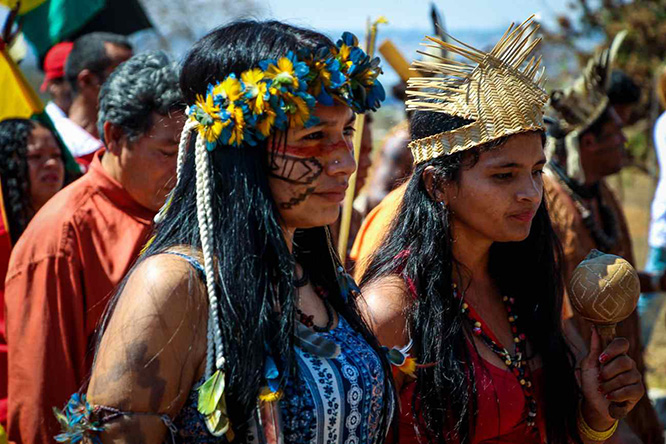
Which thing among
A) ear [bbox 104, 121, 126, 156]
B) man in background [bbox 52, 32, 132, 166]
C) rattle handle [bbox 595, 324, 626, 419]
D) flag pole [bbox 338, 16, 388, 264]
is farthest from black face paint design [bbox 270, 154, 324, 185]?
man in background [bbox 52, 32, 132, 166]

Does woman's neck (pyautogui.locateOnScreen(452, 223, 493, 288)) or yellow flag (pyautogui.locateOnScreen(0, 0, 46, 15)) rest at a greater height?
yellow flag (pyautogui.locateOnScreen(0, 0, 46, 15))

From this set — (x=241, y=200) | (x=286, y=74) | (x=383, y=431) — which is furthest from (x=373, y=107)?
(x=383, y=431)

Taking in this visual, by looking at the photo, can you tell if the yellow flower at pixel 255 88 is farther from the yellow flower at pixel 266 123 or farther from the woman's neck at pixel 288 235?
the woman's neck at pixel 288 235

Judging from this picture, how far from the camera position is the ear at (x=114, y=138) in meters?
3.18

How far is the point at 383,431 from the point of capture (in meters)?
2.11

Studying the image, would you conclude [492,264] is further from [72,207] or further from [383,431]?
[72,207]

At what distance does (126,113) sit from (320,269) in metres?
1.26

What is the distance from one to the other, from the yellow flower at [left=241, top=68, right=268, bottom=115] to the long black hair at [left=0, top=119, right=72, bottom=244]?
7.01 feet

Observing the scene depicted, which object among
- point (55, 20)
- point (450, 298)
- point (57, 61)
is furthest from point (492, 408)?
point (55, 20)

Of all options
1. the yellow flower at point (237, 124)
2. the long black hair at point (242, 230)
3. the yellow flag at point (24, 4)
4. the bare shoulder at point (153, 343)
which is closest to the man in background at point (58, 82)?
the yellow flag at point (24, 4)

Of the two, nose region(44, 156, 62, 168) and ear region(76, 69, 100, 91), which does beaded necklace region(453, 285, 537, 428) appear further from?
ear region(76, 69, 100, 91)

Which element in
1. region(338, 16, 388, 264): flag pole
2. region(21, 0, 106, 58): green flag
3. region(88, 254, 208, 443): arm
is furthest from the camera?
region(21, 0, 106, 58): green flag

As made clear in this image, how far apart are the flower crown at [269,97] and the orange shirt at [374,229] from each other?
1.03 m

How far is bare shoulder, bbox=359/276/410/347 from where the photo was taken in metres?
2.53
